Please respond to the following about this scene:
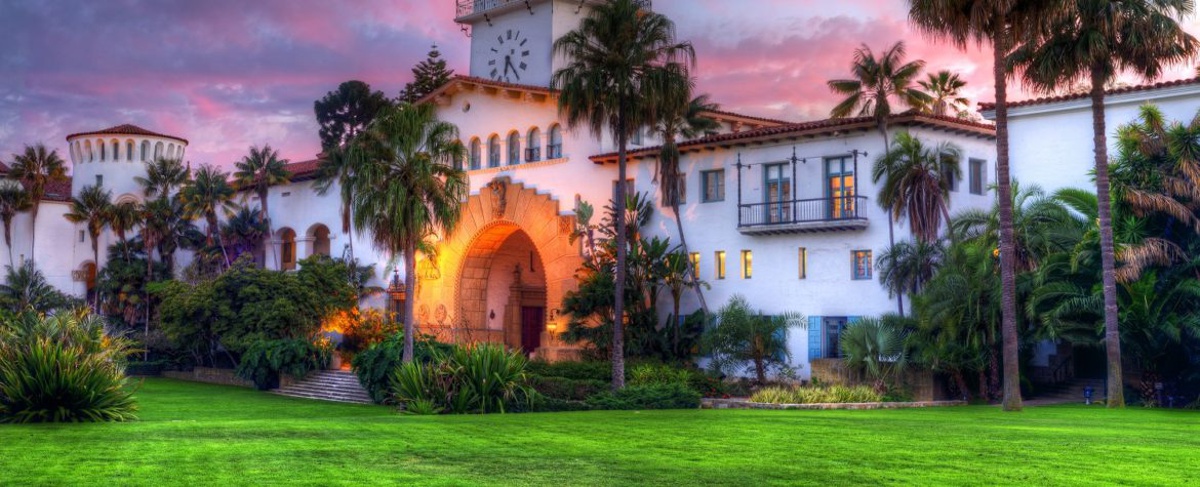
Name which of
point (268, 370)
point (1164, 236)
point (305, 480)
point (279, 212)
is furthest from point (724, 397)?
point (279, 212)

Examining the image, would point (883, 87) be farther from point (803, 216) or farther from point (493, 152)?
point (493, 152)

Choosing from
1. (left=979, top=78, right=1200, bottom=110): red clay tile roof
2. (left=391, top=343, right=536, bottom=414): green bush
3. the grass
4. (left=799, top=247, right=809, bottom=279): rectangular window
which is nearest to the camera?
the grass

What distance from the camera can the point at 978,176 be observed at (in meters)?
39.9

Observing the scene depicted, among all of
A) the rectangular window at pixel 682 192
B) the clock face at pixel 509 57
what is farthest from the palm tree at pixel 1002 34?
the clock face at pixel 509 57

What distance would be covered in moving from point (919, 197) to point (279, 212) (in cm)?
3503

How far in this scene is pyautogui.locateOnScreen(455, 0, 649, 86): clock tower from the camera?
54312 millimetres

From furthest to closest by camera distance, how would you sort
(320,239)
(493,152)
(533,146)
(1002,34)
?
(320,239), (493,152), (533,146), (1002,34)

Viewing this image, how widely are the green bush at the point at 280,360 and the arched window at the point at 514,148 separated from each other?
1018 centimetres

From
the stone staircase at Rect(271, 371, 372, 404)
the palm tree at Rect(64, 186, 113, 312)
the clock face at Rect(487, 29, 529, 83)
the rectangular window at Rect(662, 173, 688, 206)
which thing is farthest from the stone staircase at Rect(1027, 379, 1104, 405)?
the palm tree at Rect(64, 186, 113, 312)

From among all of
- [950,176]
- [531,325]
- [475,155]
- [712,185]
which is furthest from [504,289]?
[950,176]

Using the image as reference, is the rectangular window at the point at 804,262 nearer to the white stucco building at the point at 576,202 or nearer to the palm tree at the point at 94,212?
the white stucco building at the point at 576,202

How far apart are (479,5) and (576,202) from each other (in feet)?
53.8

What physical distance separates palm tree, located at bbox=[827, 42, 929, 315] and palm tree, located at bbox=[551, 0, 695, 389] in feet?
17.8

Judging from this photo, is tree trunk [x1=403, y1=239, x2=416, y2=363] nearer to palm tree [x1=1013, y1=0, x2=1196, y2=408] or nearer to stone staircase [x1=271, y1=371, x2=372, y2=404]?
stone staircase [x1=271, y1=371, x2=372, y2=404]
